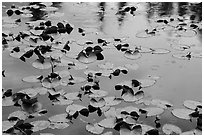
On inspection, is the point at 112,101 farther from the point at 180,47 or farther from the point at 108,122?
the point at 180,47

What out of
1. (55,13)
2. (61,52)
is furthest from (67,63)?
(55,13)

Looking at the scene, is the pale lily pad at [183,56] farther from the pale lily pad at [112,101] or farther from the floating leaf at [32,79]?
the floating leaf at [32,79]

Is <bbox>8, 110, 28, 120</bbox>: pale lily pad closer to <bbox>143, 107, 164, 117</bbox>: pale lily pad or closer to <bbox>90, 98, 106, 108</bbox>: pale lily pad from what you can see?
<bbox>90, 98, 106, 108</bbox>: pale lily pad

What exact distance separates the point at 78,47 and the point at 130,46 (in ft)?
1.30

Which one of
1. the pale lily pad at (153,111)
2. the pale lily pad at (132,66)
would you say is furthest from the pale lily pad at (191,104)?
the pale lily pad at (132,66)

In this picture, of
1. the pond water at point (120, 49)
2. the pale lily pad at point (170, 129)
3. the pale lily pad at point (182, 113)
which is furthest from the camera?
the pond water at point (120, 49)

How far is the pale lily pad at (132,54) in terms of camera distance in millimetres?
2584

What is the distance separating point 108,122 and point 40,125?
1.10 ft

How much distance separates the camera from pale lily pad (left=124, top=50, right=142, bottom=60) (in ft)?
8.48

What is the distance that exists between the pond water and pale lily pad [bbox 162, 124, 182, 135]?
0.08ft

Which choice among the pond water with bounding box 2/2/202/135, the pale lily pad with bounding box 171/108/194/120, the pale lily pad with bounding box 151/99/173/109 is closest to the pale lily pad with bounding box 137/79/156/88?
the pond water with bounding box 2/2/202/135

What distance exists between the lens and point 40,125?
1.79m

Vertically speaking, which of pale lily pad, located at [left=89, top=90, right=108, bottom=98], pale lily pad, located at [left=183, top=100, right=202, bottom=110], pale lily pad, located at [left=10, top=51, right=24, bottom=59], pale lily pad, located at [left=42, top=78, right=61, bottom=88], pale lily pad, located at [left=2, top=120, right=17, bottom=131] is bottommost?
pale lily pad, located at [left=183, top=100, right=202, bottom=110]

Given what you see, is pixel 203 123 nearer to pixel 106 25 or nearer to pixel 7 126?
pixel 7 126
